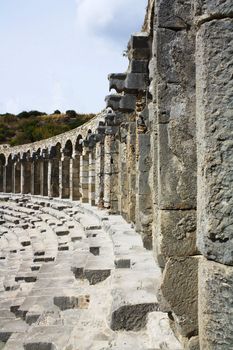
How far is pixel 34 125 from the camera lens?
5697cm

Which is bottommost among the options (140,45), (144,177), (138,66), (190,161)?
(144,177)

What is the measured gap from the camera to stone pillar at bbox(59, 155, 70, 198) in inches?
902

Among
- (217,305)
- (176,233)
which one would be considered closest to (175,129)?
(176,233)

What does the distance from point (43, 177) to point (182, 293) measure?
23.7 m

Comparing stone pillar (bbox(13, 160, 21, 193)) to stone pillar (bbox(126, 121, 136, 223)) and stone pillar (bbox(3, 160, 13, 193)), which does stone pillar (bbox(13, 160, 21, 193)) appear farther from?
stone pillar (bbox(126, 121, 136, 223))

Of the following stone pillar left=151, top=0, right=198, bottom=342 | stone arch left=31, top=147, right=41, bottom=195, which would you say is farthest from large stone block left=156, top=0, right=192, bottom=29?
stone arch left=31, top=147, right=41, bottom=195

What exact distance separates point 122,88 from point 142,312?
18.3 feet

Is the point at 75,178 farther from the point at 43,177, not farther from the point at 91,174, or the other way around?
the point at 43,177

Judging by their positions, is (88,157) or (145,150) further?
(88,157)

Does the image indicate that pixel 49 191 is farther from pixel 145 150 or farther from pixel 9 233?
pixel 145 150

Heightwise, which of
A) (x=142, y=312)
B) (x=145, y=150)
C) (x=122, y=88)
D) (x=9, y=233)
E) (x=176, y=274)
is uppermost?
(x=122, y=88)

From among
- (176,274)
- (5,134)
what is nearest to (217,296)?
(176,274)

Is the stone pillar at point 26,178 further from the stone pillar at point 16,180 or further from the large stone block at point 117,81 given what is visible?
the large stone block at point 117,81

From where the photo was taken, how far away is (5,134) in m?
54.0
